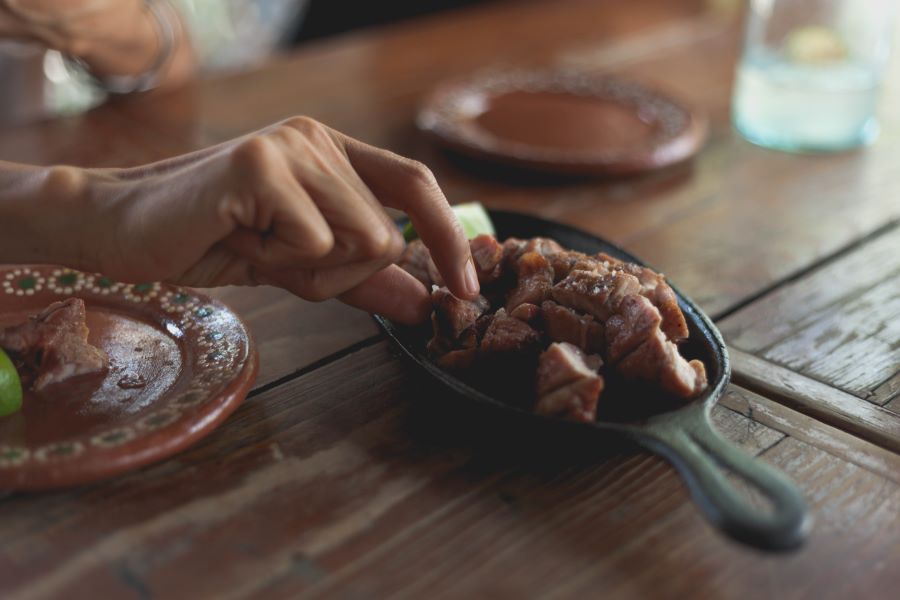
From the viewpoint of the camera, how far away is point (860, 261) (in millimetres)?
1289

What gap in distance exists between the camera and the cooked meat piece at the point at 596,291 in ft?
2.87

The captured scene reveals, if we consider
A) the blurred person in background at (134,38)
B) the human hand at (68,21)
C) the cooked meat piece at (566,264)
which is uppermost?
the human hand at (68,21)

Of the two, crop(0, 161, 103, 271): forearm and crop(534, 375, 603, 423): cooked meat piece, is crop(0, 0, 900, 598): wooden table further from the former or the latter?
crop(0, 161, 103, 271): forearm

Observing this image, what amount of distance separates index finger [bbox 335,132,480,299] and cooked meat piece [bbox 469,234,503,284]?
0.06 m

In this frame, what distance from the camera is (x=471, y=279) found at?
0.94 m

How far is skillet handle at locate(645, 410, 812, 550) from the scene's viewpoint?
0.63 meters

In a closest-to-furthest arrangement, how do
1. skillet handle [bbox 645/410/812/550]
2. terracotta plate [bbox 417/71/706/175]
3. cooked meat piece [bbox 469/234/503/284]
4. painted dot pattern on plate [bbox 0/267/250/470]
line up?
skillet handle [bbox 645/410/812/550] → painted dot pattern on plate [bbox 0/267/250/470] → cooked meat piece [bbox 469/234/503/284] → terracotta plate [bbox 417/71/706/175]

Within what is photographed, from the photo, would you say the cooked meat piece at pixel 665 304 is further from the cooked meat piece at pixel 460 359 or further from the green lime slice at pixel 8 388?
the green lime slice at pixel 8 388

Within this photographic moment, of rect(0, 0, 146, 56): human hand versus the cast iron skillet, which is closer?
the cast iron skillet

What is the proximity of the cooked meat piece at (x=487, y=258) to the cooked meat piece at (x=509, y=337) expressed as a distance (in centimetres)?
13

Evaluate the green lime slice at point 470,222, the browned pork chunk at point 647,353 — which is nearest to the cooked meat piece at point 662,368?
the browned pork chunk at point 647,353

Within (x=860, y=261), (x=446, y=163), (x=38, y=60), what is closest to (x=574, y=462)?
(x=860, y=261)

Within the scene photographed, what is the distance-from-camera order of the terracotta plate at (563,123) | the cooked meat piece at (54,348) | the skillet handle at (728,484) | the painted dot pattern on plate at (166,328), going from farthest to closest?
the terracotta plate at (563,123)
the cooked meat piece at (54,348)
the painted dot pattern on plate at (166,328)
the skillet handle at (728,484)

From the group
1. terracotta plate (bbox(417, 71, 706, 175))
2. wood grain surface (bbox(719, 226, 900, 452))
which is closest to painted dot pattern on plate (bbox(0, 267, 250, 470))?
wood grain surface (bbox(719, 226, 900, 452))
